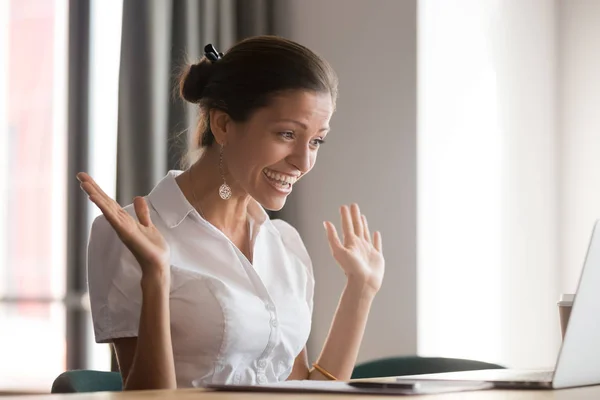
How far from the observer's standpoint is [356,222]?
85.7 inches

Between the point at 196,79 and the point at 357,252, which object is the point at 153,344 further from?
the point at 196,79

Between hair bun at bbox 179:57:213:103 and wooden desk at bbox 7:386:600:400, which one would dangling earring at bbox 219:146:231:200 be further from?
wooden desk at bbox 7:386:600:400

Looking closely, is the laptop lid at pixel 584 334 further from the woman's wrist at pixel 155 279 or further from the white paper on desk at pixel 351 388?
the woman's wrist at pixel 155 279

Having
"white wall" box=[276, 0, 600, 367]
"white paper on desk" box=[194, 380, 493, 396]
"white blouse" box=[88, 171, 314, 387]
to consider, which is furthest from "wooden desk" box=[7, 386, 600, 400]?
"white wall" box=[276, 0, 600, 367]

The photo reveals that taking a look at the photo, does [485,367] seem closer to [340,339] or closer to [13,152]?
[340,339]

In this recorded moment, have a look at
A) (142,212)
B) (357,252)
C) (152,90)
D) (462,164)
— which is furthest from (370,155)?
(142,212)

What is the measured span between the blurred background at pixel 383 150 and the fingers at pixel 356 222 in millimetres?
940

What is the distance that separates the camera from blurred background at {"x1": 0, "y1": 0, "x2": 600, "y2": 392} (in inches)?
120

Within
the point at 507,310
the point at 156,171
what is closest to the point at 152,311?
the point at 156,171

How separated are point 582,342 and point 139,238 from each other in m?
0.74

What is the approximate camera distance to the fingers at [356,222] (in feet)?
7.13

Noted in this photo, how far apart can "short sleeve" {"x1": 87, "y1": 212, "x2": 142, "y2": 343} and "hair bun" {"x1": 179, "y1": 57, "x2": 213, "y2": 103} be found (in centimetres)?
42

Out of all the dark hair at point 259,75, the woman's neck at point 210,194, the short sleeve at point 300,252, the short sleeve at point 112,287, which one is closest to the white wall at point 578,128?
the short sleeve at point 300,252

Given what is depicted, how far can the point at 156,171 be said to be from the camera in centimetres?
297
